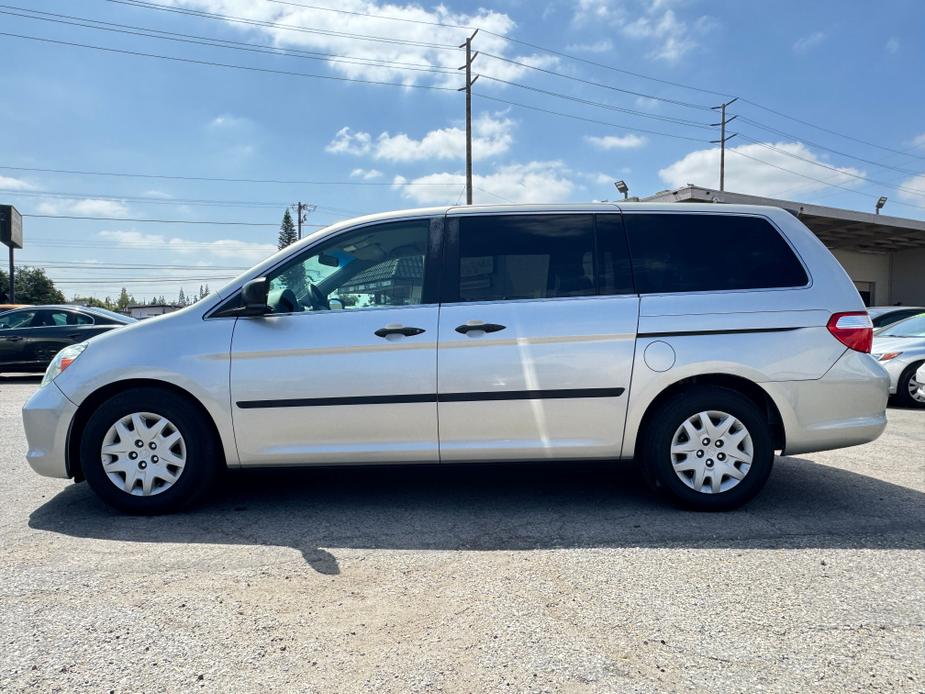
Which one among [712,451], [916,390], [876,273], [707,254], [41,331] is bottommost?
[916,390]

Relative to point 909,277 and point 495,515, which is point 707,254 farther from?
point 909,277

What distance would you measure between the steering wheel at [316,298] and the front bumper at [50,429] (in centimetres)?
156

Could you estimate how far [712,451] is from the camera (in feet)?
12.4

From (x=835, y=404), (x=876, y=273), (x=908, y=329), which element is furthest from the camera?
(x=876, y=273)

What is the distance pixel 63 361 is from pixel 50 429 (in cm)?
47

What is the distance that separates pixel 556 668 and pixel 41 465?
3.39 metres

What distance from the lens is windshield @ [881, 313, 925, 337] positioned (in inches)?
355

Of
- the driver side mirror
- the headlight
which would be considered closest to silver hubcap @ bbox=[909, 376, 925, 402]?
the driver side mirror

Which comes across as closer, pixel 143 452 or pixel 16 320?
pixel 143 452

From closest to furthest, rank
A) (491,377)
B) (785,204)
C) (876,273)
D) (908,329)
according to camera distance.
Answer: (491,377)
(908,329)
(785,204)
(876,273)

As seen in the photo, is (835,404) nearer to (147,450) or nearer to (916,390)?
(147,450)

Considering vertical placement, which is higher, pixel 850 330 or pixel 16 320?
pixel 16 320

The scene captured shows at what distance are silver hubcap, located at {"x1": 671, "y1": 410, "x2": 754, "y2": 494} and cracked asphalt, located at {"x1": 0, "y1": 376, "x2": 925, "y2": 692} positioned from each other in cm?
23

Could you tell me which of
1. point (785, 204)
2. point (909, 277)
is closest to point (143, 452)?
point (785, 204)
